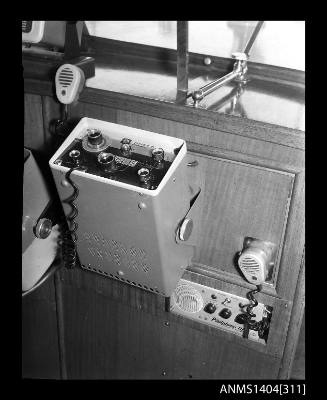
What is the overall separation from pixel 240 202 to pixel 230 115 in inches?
9.1

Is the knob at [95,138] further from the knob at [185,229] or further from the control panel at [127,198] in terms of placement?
the knob at [185,229]

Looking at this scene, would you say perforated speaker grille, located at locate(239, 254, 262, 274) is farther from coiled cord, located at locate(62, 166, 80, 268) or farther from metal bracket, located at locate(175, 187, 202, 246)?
coiled cord, located at locate(62, 166, 80, 268)

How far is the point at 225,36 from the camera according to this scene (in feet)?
5.22

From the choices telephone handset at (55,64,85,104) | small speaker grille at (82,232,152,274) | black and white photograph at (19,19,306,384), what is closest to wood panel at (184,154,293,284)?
black and white photograph at (19,19,306,384)

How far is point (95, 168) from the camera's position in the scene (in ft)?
3.24

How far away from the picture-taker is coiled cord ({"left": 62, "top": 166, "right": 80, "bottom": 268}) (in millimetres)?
1002

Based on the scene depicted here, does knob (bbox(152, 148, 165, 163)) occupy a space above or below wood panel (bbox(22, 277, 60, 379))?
above

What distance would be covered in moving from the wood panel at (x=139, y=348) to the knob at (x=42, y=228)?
31 cm

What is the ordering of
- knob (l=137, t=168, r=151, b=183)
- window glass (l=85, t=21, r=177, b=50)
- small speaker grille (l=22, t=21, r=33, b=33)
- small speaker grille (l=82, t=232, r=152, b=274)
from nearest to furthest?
knob (l=137, t=168, r=151, b=183), small speaker grille (l=82, t=232, r=152, b=274), small speaker grille (l=22, t=21, r=33, b=33), window glass (l=85, t=21, r=177, b=50)

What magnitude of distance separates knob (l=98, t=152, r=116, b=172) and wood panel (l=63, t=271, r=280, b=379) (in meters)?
0.55

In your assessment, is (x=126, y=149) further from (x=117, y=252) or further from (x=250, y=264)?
(x=250, y=264)

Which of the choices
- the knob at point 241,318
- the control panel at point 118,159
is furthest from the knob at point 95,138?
the knob at point 241,318

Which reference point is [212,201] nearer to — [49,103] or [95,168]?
[95,168]
